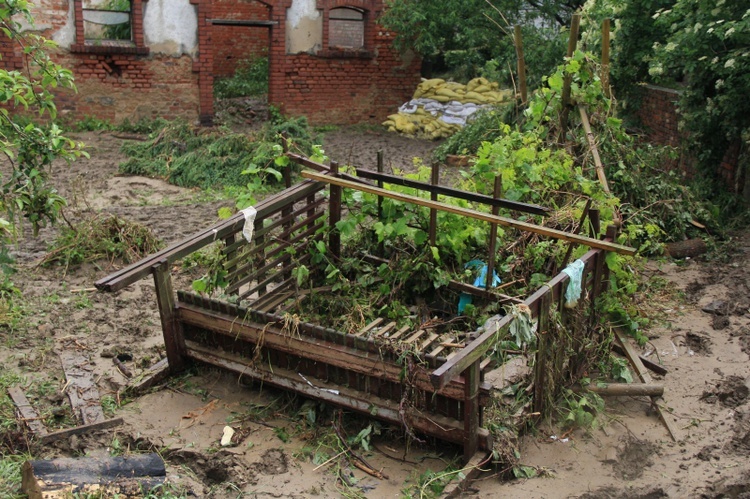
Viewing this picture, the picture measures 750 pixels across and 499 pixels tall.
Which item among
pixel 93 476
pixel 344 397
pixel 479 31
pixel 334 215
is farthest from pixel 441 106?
pixel 93 476

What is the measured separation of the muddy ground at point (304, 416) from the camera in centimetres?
521

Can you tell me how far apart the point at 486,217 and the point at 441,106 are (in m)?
10.7

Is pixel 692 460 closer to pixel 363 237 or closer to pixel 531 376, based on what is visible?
pixel 531 376

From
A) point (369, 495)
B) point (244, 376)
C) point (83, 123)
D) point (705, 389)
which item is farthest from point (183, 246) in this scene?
point (83, 123)

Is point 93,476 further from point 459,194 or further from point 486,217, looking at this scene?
point 459,194

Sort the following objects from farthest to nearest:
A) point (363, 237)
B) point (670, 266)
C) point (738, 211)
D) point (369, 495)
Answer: point (738, 211) < point (670, 266) < point (363, 237) < point (369, 495)

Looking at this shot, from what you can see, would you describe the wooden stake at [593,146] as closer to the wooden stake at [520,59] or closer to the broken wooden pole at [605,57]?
the broken wooden pole at [605,57]

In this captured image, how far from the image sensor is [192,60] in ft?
52.2

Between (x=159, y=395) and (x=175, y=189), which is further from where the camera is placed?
(x=175, y=189)

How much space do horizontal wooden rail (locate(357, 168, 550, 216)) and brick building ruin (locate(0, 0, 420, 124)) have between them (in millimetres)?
9875

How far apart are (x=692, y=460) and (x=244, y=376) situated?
3.31 metres

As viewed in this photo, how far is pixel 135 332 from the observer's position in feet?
24.0

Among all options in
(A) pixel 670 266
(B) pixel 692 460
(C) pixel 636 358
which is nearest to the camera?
(B) pixel 692 460

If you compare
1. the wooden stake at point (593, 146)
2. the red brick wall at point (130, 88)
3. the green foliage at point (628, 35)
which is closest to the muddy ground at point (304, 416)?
the wooden stake at point (593, 146)
